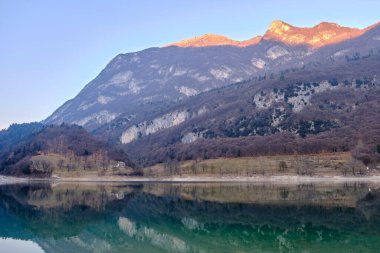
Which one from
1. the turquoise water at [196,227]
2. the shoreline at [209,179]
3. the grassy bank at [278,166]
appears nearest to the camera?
the turquoise water at [196,227]

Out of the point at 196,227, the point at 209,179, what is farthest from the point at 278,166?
the point at 196,227

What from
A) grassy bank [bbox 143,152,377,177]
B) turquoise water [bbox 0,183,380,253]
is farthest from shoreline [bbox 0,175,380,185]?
turquoise water [bbox 0,183,380,253]

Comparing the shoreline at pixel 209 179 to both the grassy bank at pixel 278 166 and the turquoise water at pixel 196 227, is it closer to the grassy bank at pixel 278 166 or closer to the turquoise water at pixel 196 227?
the grassy bank at pixel 278 166

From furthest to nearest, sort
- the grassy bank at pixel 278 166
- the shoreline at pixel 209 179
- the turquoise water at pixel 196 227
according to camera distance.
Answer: the grassy bank at pixel 278 166 < the shoreline at pixel 209 179 < the turquoise water at pixel 196 227

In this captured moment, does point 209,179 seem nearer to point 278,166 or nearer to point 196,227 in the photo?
point 278,166

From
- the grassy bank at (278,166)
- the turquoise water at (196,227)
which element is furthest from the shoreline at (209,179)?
the turquoise water at (196,227)

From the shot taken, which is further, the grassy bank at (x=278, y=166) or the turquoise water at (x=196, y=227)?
the grassy bank at (x=278, y=166)

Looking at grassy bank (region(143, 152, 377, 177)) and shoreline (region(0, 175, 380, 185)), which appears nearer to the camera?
shoreline (region(0, 175, 380, 185))

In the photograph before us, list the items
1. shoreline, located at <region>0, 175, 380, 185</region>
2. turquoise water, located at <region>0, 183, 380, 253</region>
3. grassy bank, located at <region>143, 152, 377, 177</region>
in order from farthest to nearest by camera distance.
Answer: grassy bank, located at <region>143, 152, 377, 177</region>, shoreline, located at <region>0, 175, 380, 185</region>, turquoise water, located at <region>0, 183, 380, 253</region>

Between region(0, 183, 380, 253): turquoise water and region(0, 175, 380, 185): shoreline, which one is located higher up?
region(0, 183, 380, 253): turquoise water

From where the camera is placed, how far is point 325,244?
33031 millimetres

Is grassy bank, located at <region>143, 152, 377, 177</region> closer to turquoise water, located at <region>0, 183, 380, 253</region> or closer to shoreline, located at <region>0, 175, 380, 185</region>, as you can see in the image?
shoreline, located at <region>0, 175, 380, 185</region>

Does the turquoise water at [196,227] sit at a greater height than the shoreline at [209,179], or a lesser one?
greater

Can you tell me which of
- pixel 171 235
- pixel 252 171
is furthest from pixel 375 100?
pixel 171 235
